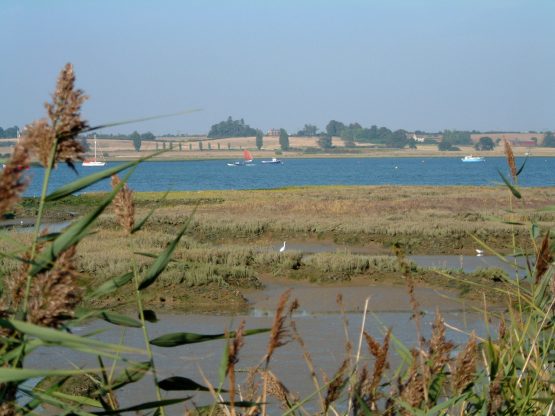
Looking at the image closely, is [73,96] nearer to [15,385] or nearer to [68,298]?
[68,298]

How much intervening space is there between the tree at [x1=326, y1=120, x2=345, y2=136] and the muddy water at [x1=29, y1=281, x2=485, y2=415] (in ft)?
573

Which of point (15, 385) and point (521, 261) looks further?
point (521, 261)

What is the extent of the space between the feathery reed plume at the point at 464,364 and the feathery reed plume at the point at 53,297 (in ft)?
2.95

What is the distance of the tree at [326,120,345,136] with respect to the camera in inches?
7569

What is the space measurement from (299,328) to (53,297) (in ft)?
41.8

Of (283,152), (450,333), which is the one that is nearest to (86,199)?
(450,333)

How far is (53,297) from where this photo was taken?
1.22m

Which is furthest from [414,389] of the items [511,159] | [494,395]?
[511,159]

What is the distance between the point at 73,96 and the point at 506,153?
5.47 ft

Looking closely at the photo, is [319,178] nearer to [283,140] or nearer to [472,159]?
[472,159]

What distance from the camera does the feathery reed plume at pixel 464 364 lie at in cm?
181

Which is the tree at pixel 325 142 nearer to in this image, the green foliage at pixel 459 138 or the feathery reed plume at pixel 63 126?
the green foliage at pixel 459 138

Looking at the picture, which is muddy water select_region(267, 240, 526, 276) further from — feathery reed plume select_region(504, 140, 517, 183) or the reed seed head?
the reed seed head

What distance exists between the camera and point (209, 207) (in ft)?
125
